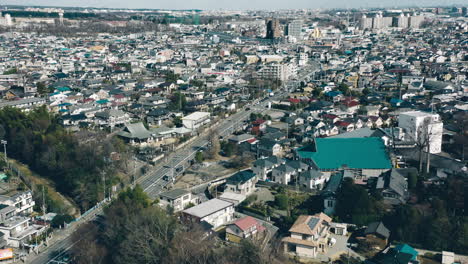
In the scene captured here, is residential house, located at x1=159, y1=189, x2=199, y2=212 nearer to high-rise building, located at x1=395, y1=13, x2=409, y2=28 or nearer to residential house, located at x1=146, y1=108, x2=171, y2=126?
residential house, located at x1=146, y1=108, x2=171, y2=126

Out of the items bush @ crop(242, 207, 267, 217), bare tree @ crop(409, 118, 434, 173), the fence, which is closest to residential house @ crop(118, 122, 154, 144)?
the fence

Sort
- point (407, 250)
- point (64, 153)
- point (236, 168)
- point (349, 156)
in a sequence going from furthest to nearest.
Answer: point (236, 168), point (64, 153), point (349, 156), point (407, 250)

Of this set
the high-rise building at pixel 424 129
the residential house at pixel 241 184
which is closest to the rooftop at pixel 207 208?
the residential house at pixel 241 184

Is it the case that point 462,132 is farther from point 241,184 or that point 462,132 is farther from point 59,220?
point 59,220

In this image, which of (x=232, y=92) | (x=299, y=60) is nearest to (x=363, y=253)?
(x=232, y=92)

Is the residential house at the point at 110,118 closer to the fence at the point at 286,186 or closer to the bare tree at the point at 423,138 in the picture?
the fence at the point at 286,186

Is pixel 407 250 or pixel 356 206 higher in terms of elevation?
pixel 356 206

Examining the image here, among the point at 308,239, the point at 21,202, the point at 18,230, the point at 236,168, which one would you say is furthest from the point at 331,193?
the point at 21,202
